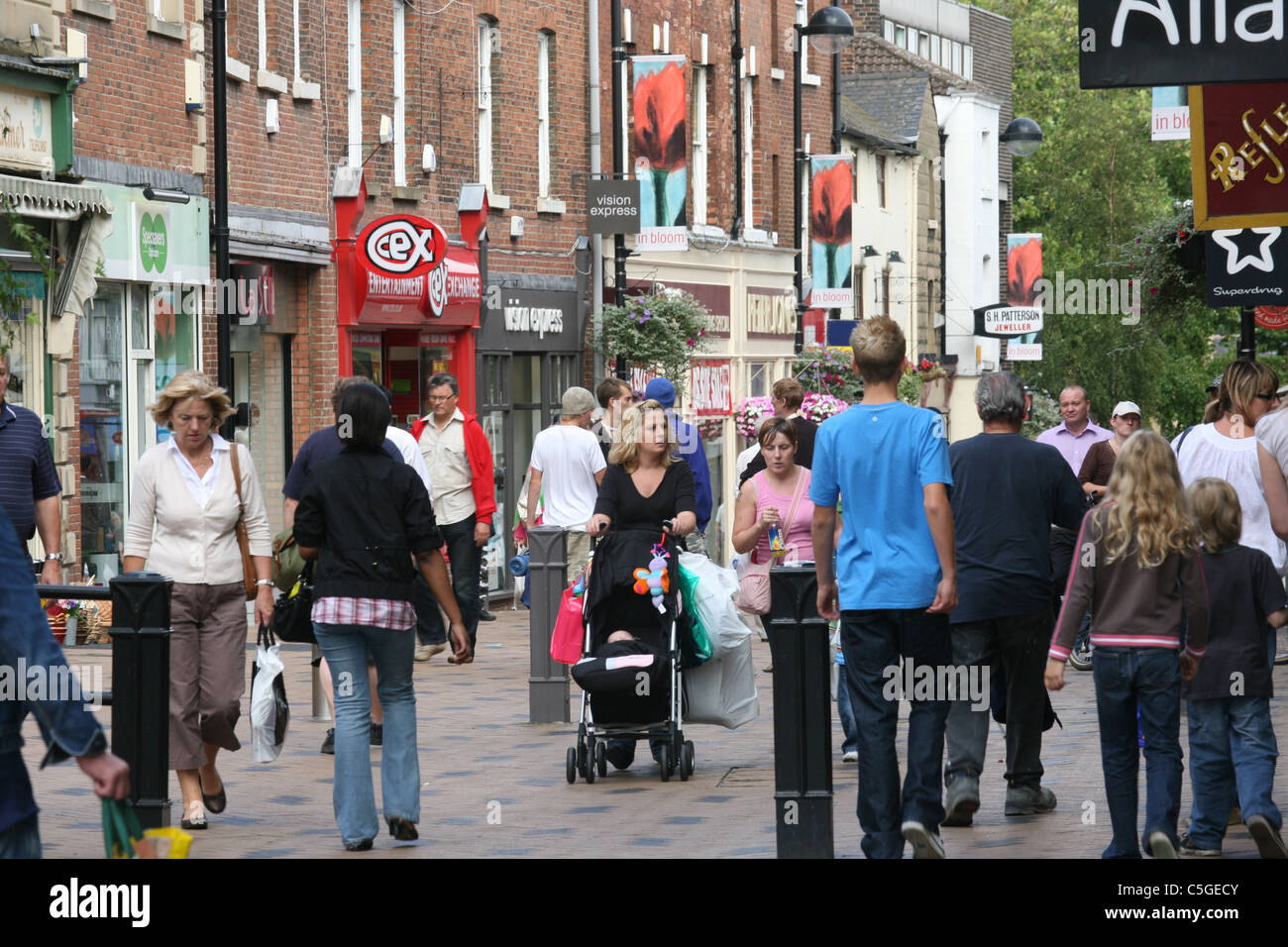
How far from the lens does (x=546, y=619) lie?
43.4 ft

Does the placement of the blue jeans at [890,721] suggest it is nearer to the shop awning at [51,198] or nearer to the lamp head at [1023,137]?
the shop awning at [51,198]

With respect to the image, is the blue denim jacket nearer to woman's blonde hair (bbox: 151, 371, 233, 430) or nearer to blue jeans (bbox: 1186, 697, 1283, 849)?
woman's blonde hair (bbox: 151, 371, 233, 430)

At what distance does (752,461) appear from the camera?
16.6 meters

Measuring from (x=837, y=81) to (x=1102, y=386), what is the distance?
1992cm

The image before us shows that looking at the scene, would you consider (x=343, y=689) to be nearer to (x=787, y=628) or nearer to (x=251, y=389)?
(x=787, y=628)

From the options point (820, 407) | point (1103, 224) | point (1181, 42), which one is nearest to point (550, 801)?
Answer: point (1181, 42)

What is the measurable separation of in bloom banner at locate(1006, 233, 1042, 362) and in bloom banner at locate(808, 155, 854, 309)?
18.0m

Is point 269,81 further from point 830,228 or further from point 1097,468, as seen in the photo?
point 830,228

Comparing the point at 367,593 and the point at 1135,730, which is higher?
the point at 367,593

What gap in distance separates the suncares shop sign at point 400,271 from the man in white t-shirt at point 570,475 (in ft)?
22.7

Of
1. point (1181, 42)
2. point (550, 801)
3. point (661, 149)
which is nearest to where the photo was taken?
point (1181, 42)

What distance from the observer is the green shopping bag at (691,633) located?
434 inches

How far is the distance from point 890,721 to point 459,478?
891cm

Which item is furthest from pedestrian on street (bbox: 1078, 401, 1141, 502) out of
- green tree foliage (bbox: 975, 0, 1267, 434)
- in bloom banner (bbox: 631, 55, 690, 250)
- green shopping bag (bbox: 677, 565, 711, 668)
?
green tree foliage (bbox: 975, 0, 1267, 434)
